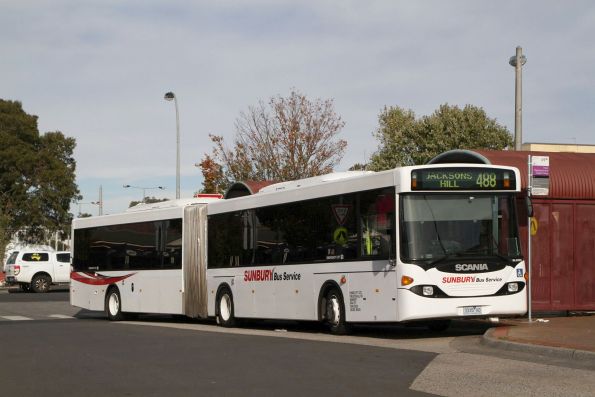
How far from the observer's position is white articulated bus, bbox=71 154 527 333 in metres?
16.5

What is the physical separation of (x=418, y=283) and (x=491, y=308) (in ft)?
4.90

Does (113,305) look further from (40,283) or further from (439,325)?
(40,283)

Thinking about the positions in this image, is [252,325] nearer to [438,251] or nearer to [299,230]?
[299,230]

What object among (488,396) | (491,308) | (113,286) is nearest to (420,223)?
(491,308)

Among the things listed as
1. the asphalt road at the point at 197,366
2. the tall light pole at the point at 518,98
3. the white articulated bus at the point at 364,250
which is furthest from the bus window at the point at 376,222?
the tall light pole at the point at 518,98

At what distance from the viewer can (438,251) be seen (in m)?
16.5

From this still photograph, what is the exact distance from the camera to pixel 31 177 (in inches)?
2611

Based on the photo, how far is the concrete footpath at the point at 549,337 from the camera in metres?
13.2

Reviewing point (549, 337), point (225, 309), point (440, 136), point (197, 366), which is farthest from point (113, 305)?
point (440, 136)

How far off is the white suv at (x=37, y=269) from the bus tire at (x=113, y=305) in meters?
20.7

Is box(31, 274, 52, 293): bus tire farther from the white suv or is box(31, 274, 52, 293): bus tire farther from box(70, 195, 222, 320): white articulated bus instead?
box(70, 195, 222, 320): white articulated bus

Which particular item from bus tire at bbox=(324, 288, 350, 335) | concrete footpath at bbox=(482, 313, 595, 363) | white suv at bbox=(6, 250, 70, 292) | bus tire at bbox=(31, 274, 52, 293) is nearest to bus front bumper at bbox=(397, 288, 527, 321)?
concrete footpath at bbox=(482, 313, 595, 363)

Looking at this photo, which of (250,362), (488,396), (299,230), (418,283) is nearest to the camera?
(488,396)

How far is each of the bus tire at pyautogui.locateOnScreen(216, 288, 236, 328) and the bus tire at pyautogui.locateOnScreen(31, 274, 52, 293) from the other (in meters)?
26.3
